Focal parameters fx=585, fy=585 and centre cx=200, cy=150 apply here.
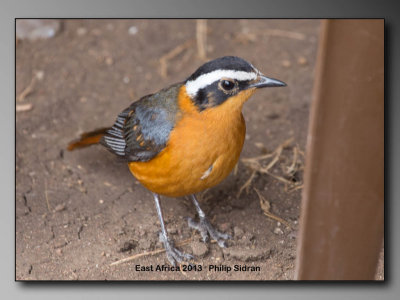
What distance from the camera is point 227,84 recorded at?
3.13 m

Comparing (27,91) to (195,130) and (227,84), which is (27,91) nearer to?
(195,130)

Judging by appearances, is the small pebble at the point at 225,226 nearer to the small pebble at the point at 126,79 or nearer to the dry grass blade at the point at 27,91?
the small pebble at the point at 126,79

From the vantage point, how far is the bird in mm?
3162

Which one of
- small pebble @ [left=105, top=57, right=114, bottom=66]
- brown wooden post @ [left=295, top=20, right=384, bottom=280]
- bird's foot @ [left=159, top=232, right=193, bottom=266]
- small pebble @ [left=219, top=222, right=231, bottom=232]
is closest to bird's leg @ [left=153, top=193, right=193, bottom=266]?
bird's foot @ [left=159, top=232, right=193, bottom=266]

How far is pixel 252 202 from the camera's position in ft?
13.2

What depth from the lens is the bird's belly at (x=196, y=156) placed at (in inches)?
130

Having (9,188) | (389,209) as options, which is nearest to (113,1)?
(9,188)

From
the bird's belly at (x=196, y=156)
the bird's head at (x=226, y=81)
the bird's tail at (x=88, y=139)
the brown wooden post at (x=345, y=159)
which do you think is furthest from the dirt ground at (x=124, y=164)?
the bird's head at (x=226, y=81)

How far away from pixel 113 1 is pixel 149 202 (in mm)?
1372

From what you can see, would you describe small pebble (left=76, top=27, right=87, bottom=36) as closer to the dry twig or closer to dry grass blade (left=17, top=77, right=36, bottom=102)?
dry grass blade (left=17, top=77, right=36, bottom=102)

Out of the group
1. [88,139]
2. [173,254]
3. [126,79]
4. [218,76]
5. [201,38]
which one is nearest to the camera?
[218,76]

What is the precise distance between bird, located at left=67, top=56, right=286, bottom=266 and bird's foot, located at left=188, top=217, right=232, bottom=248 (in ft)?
0.69

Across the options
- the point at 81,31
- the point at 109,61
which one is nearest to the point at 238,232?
the point at 109,61

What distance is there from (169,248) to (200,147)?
78cm
